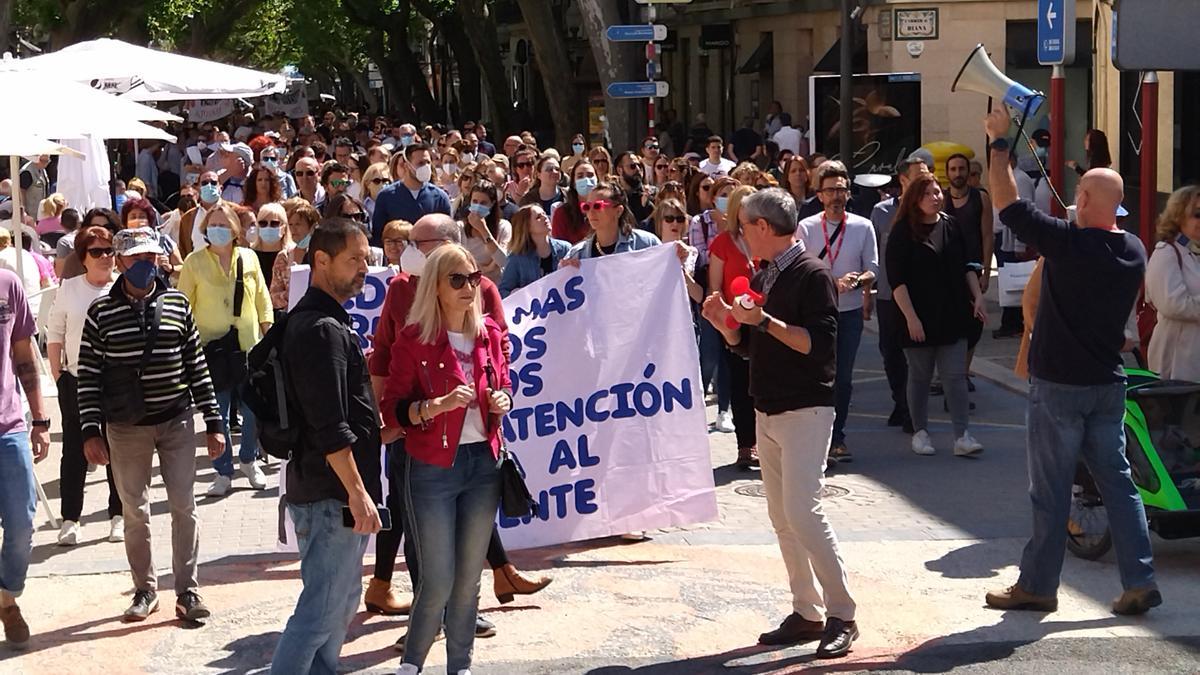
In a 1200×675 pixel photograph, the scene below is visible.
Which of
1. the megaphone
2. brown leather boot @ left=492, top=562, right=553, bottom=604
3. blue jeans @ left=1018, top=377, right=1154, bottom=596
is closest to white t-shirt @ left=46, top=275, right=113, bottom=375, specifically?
brown leather boot @ left=492, top=562, right=553, bottom=604

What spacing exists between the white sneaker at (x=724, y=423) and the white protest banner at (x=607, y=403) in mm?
3297

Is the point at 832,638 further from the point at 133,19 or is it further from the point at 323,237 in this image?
the point at 133,19

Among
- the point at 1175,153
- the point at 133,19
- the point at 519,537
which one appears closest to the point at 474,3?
the point at 133,19

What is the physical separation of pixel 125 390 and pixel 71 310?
6.32ft

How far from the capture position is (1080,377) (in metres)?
7.31

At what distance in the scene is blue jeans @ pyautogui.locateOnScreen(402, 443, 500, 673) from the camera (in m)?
6.29

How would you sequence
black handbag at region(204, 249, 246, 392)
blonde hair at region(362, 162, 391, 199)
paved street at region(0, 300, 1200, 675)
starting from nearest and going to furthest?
paved street at region(0, 300, 1200, 675) → black handbag at region(204, 249, 246, 392) → blonde hair at region(362, 162, 391, 199)

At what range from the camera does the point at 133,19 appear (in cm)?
4675

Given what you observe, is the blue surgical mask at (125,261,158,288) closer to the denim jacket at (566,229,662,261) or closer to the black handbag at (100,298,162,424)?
the black handbag at (100,298,162,424)

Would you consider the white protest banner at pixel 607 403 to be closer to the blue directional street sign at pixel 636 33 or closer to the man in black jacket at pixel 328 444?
the man in black jacket at pixel 328 444

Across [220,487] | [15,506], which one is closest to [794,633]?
[15,506]

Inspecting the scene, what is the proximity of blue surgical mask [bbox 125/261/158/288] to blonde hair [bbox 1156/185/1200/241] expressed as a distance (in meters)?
4.75

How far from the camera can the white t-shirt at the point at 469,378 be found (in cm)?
635

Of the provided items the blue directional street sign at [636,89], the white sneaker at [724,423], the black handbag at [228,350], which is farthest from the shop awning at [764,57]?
the black handbag at [228,350]
